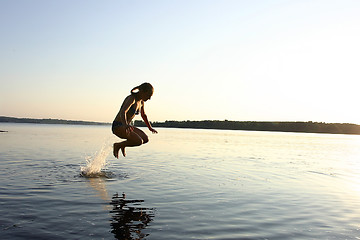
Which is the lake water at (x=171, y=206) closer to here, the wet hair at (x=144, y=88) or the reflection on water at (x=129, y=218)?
the reflection on water at (x=129, y=218)

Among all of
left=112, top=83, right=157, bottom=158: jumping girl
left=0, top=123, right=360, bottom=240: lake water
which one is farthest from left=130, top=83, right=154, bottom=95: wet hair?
left=0, top=123, right=360, bottom=240: lake water

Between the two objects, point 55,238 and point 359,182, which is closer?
point 55,238

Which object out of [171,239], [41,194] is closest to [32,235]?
[171,239]

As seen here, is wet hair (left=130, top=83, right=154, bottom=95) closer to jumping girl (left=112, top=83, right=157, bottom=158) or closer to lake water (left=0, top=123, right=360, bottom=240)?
jumping girl (left=112, top=83, right=157, bottom=158)

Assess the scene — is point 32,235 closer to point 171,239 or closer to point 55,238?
point 55,238

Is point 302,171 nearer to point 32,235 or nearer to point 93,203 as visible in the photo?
point 93,203

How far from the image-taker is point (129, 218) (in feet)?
23.5

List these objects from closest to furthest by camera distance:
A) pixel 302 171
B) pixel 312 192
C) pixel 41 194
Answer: pixel 41 194 < pixel 312 192 < pixel 302 171

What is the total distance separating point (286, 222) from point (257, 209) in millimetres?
1157

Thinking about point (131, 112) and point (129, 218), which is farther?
point (131, 112)

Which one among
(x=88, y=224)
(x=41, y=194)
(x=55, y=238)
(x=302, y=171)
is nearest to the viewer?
(x=55, y=238)

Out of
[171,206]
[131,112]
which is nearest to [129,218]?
[171,206]

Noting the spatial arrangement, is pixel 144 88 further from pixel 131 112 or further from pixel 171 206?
pixel 171 206

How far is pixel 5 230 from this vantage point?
5.98m
